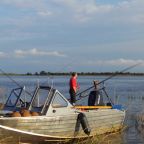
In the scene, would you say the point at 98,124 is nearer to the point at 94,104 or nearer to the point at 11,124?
the point at 94,104

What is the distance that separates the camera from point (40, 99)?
15750 millimetres

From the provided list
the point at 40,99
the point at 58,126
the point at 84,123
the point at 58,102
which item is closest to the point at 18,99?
the point at 40,99

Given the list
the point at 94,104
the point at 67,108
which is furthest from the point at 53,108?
the point at 94,104

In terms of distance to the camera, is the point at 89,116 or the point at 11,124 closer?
the point at 11,124

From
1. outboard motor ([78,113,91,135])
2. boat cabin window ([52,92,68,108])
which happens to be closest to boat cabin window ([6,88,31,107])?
boat cabin window ([52,92,68,108])

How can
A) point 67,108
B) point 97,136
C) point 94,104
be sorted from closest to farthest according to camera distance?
point 67,108, point 97,136, point 94,104

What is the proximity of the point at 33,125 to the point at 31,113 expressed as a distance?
529 mm

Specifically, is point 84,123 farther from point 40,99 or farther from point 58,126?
point 40,99

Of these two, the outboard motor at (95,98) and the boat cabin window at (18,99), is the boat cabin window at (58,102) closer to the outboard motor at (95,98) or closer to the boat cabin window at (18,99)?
the boat cabin window at (18,99)

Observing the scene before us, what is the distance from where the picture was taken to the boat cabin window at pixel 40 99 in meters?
15.5

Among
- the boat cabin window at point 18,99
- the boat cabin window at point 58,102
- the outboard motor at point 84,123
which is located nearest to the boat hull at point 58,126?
the outboard motor at point 84,123

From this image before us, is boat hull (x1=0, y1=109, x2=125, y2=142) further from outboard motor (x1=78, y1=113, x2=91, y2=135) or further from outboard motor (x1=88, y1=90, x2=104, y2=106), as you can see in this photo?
outboard motor (x1=88, y1=90, x2=104, y2=106)

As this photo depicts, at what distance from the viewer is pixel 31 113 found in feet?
48.4

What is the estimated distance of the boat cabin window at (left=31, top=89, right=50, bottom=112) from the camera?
15461mm
